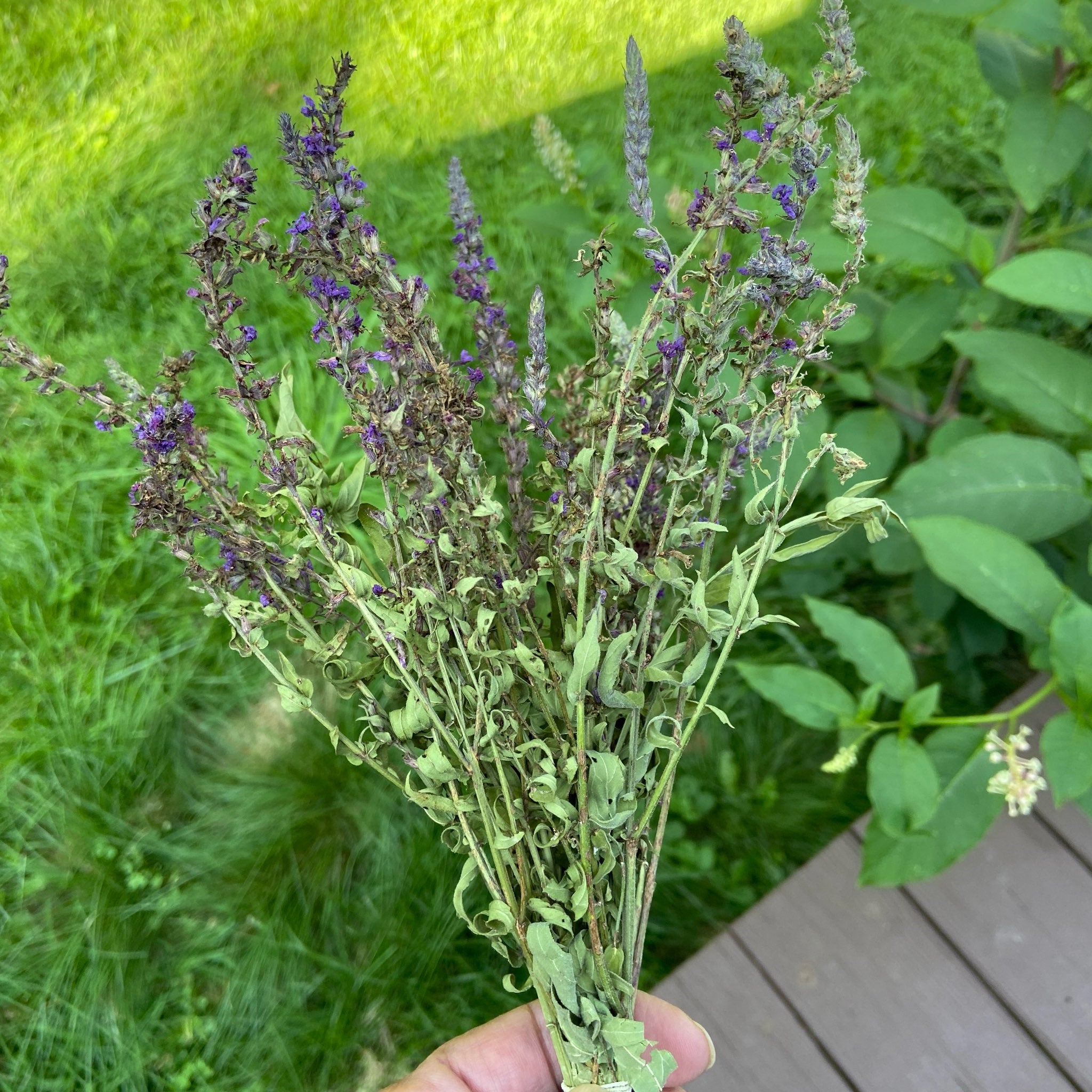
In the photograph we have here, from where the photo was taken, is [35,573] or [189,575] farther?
[35,573]

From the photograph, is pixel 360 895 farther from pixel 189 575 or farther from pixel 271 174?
pixel 271 174

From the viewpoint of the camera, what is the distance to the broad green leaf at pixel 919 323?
1.48 meters

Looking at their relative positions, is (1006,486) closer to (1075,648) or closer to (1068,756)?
(1075,648)

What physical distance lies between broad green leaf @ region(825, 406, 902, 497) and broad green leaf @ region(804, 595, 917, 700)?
0.24m

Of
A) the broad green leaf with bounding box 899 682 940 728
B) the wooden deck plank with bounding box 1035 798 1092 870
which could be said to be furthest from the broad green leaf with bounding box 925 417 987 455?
the wooden deck plank with bounding box 1035 798 1092 870

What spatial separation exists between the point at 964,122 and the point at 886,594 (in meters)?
1.61

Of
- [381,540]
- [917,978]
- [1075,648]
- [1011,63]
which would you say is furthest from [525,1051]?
[1011,63]

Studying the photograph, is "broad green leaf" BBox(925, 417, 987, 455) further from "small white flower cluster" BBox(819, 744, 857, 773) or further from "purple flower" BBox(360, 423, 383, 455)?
"purple flower" BBox(360, 423, 383, 455)

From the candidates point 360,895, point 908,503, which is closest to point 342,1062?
point 360,895

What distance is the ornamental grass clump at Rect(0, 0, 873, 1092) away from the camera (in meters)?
0.65

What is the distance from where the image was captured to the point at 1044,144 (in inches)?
51.2

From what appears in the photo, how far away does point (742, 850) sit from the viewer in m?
1.78

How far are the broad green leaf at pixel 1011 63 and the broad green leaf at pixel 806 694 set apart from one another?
997mm

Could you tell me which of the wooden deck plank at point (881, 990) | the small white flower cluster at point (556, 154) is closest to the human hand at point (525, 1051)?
the wooden deck plank at point (881, 990)
